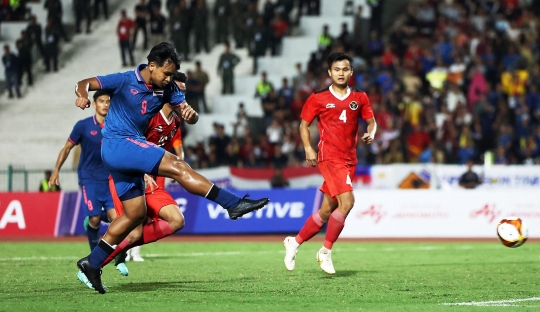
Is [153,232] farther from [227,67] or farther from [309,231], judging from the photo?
[227,67]

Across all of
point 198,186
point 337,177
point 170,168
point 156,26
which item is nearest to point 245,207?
point 198,186

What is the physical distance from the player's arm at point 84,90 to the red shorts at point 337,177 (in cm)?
375

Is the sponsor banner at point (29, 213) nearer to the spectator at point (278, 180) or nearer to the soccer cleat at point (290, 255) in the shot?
the spectator at point (278, 180)

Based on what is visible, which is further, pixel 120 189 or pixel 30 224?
pixel 30 224

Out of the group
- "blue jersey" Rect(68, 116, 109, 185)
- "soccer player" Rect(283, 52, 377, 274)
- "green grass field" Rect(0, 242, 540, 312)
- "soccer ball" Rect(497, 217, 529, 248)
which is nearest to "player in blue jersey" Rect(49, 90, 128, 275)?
"blue jersey" Rect(68, 116, 109, 185)

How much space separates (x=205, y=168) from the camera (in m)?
26.5

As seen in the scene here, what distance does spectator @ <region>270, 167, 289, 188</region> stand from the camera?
24.4 metres

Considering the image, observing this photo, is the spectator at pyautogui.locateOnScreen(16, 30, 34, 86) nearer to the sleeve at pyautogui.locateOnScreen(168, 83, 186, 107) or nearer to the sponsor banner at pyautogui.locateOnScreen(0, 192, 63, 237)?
the sponsor banner at pyautogui.locateOnScreen(0, 192, 63, 237)

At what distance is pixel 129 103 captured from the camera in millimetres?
9531

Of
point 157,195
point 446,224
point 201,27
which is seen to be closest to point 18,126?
point 201,27

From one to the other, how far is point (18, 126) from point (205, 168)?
8.90m

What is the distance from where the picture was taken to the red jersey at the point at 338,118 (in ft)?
40.1

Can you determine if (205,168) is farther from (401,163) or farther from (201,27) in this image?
(201,27)

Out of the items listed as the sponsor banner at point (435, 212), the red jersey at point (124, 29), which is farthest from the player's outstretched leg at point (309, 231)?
the red jersey at point (124, 29)
